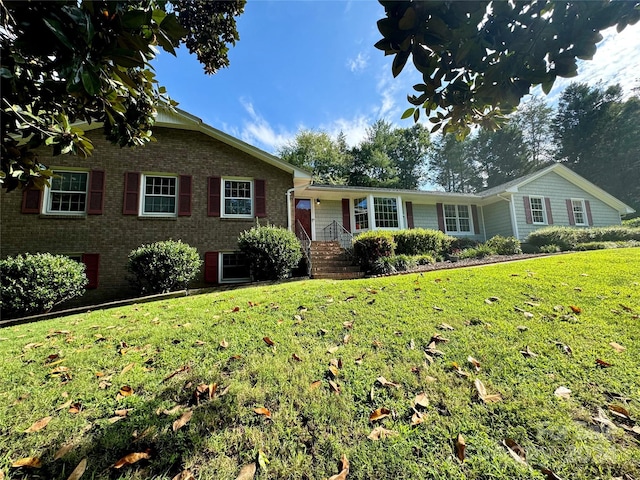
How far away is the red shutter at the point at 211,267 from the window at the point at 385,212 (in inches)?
330

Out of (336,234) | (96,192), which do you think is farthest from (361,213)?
(96,192)

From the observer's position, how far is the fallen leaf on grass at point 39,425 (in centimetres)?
181

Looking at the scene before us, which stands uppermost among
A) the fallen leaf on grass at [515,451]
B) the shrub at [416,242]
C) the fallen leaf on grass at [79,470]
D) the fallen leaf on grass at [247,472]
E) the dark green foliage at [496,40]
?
the dark green foliage at [496,40]

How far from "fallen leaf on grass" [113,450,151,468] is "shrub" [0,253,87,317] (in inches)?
281

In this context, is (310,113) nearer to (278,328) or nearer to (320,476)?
(278,328)

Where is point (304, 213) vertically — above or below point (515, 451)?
above

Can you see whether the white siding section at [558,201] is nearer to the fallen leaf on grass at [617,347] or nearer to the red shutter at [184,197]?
the fallen leaf on grass at [617,347]

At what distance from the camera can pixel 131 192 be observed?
31.1 feet

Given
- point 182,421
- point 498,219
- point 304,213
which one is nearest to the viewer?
point 182,421

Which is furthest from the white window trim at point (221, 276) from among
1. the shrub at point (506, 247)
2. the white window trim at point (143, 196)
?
the shrub at point (506, 247)

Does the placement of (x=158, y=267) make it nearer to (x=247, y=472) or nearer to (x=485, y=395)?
(x=247, y=472)

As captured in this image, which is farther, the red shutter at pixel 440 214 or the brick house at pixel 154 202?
the red shutter at pixel 440 214

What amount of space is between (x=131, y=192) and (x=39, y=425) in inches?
367

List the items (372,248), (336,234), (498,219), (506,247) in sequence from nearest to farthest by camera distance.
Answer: (372,248)
(506,247)
(336,234)
(498,219)
